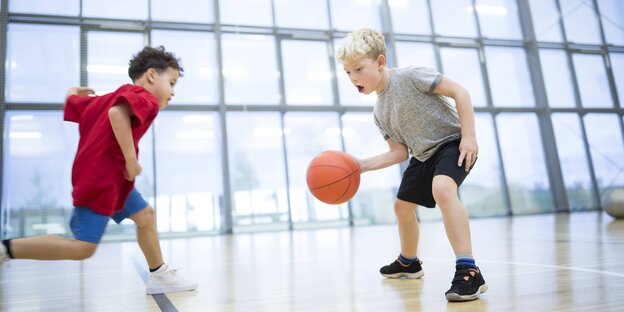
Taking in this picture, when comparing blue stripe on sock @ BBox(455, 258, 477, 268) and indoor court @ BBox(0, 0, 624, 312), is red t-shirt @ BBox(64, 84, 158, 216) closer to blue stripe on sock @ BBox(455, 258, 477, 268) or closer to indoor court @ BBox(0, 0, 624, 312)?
indoor court @ BBox(0, 0, 624, 312)

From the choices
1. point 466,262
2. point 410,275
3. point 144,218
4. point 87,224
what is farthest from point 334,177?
point 87,224

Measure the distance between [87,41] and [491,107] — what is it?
545 centimetres

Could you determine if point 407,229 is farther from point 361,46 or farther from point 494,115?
point 494,115

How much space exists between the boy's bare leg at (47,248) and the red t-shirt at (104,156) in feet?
0.35

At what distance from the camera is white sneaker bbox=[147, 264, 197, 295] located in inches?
52.9

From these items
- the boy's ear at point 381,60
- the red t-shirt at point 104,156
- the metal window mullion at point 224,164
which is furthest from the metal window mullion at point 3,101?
the boy's ear at point 381,60

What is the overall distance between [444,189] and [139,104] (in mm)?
833

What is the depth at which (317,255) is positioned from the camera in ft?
7.45

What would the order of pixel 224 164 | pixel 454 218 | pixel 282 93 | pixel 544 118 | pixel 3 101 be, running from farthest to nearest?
pixel 544 118 → pixel 282 93 → pixel 224 164 → pixel 3 101 → pixel 454 218

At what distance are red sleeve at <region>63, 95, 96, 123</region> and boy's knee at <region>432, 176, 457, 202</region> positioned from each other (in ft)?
3.34

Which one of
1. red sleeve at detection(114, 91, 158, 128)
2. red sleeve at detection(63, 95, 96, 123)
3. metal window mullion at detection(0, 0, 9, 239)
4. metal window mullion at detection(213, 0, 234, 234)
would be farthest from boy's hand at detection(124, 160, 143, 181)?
metal window mullion at detection(0, 0, 9, 239)

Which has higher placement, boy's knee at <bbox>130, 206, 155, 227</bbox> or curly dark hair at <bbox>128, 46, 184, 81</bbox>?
curly dark hair at <bbox>128, 46, 184, 81</bbox>

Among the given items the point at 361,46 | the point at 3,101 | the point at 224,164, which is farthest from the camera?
the point at 224,164

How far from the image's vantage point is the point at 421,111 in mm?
1325
